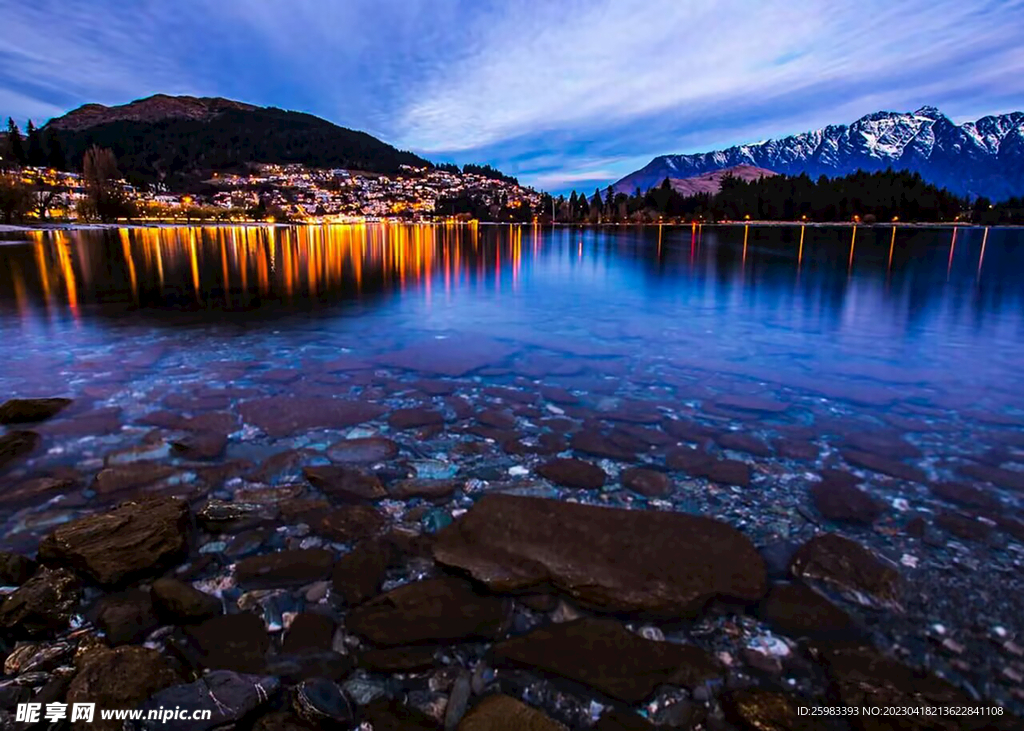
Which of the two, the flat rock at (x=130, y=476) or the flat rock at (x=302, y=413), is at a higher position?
the flat rock at (x=302, y=413)

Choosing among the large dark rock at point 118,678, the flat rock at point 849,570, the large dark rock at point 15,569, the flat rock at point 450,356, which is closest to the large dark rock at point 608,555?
the flat rock at point 849,570

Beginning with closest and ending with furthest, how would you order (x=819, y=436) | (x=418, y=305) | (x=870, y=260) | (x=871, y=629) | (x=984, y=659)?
(x=984, y=659) < (x=871, y=629) < (x=819, y=436) < (x=418, y=305) < (x=870, y=260)

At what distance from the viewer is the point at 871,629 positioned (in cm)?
507

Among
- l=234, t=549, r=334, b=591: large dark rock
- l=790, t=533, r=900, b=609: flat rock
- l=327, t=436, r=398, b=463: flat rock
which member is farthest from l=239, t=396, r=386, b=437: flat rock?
l=790, t=533, r=900, b=609: flat rock

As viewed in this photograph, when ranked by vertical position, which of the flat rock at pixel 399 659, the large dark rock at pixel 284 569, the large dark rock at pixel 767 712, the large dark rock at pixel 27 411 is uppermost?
the large dark rock at pixel 27 411

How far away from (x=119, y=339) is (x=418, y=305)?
39.9ft

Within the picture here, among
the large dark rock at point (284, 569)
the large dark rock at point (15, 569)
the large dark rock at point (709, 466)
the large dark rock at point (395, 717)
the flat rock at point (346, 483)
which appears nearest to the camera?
the large dark rock at point (395, 717)

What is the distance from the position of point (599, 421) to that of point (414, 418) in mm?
3692

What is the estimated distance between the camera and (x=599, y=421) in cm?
1034

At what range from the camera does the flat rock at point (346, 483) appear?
24.2 feet

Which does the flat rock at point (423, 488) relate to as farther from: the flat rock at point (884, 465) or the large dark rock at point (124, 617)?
the flat rock at point (884, 465)

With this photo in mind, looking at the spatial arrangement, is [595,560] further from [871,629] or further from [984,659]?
[984,659]

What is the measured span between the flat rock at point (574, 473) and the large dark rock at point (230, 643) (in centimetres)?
433

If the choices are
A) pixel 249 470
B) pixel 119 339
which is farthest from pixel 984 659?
pixel 119 339
